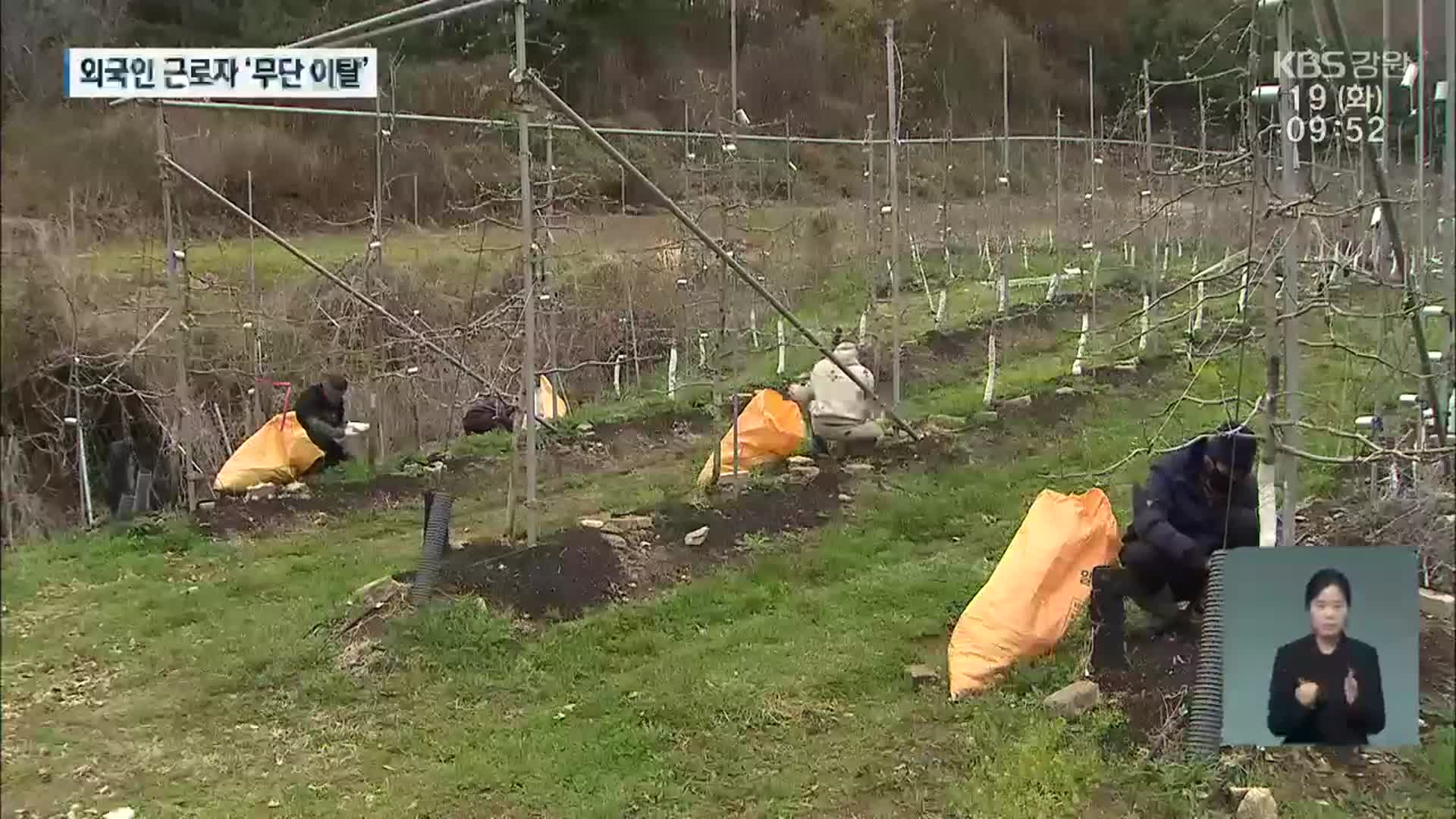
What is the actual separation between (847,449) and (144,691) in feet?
14.3

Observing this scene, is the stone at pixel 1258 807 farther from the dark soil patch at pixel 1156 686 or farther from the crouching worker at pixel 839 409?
the crouching worker at pixel 839 409

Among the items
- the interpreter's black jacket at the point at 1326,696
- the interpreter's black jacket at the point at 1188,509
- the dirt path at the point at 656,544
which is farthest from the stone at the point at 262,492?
the interpreter's black jacket at the point at 1326,696

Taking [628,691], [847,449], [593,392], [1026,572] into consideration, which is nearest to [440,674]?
[628,691]

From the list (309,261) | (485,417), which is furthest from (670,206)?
(485,417)

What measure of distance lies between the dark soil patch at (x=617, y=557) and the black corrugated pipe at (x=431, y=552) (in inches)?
3.6

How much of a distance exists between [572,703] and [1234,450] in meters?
2.47

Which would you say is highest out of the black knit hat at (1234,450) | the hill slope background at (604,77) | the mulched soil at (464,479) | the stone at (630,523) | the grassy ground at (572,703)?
the hill slope background at (604,77)

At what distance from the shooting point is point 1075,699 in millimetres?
4121

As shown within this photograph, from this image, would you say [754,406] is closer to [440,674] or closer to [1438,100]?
[440,674]

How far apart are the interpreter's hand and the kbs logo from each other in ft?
5.31

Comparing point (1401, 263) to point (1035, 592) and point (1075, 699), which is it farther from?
point (1075, 699)

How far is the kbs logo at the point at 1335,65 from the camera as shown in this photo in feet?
11.3

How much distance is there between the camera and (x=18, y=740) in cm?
362

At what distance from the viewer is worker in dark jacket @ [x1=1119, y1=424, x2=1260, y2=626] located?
14.2 feet
